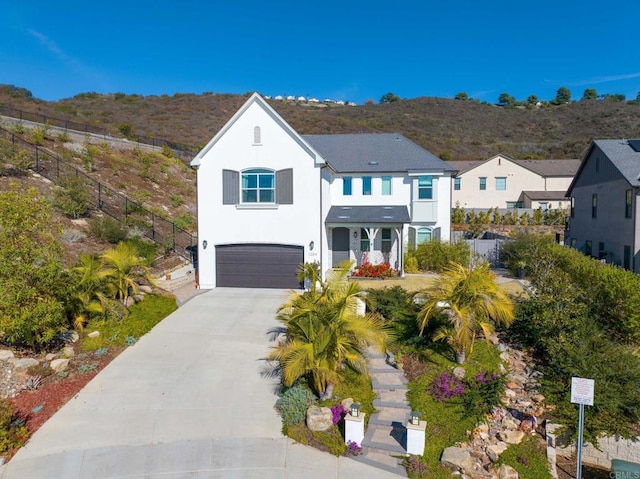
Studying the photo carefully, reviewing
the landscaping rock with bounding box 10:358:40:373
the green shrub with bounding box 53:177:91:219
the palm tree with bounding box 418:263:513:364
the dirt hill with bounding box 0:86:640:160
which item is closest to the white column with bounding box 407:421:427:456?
the palm tree with bounding box 418:263:513:364

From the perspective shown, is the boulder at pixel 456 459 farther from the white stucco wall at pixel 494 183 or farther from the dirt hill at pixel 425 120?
the dirt hill at pixel 425 120

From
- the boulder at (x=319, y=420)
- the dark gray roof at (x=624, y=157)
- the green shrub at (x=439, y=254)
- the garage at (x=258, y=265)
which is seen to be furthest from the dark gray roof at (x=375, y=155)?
the boulder at (x=319, y=420)

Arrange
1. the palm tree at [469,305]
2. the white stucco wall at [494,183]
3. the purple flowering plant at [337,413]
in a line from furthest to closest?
the white stucco wall at [494,183], the palm tree at [469,305], the purple flowering plant at [337,413]

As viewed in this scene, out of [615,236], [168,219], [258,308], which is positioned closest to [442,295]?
[258,308]

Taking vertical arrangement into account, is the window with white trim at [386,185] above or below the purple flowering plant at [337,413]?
above

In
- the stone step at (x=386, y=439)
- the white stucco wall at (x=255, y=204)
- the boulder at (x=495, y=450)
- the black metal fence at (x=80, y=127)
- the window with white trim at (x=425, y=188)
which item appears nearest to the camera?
the boulder at (x=495, y=450)

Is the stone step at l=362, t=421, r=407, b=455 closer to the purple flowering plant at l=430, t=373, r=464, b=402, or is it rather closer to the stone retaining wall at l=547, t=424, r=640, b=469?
the purple flowering plant at l=430, t=373, r=464, b=402

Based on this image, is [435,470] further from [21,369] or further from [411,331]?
[21,369]
